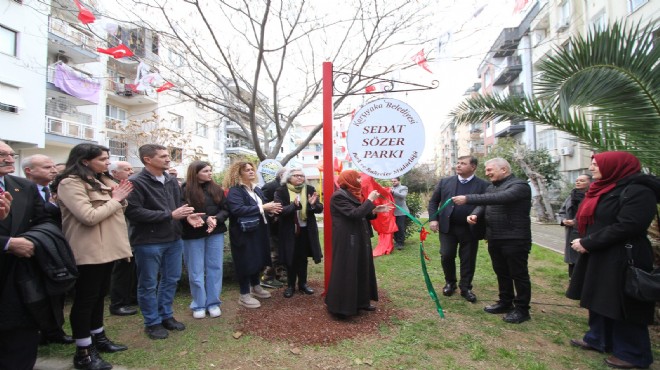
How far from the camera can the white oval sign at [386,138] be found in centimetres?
418

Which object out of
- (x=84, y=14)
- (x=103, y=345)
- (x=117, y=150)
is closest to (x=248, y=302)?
(x=103, y=345)

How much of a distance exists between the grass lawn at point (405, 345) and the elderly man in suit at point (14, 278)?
2.61 ft

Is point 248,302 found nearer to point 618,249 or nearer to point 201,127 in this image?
point 618,249

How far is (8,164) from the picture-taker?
266 cm

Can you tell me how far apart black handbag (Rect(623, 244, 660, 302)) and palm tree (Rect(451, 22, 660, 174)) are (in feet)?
4.29

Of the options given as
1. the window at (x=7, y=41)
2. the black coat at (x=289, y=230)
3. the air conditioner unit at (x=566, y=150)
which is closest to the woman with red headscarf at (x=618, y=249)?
the black coat at (x=289, y=230)

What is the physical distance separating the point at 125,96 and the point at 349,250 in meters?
23.8

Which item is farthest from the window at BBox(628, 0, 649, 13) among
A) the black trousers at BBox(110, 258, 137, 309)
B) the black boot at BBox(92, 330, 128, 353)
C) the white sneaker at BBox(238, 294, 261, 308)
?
the black boot at BBox(92, 330, 128, 353)

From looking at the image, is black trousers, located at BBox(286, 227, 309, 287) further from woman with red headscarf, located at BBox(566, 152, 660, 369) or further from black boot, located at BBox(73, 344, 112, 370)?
woman with red headscarf, located at BBox(566, 152, 660, 369)

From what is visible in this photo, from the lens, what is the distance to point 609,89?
3.72m

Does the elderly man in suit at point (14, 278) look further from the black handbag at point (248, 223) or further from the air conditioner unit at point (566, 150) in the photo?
the air conditioner unit at point (566, 150)

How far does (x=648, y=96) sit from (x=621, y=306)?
2.12 m

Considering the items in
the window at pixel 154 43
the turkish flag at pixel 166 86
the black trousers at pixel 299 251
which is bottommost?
the black trousers at pixel 299 251

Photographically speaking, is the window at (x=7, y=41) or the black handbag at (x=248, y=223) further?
the window at (x=7, y=41)
